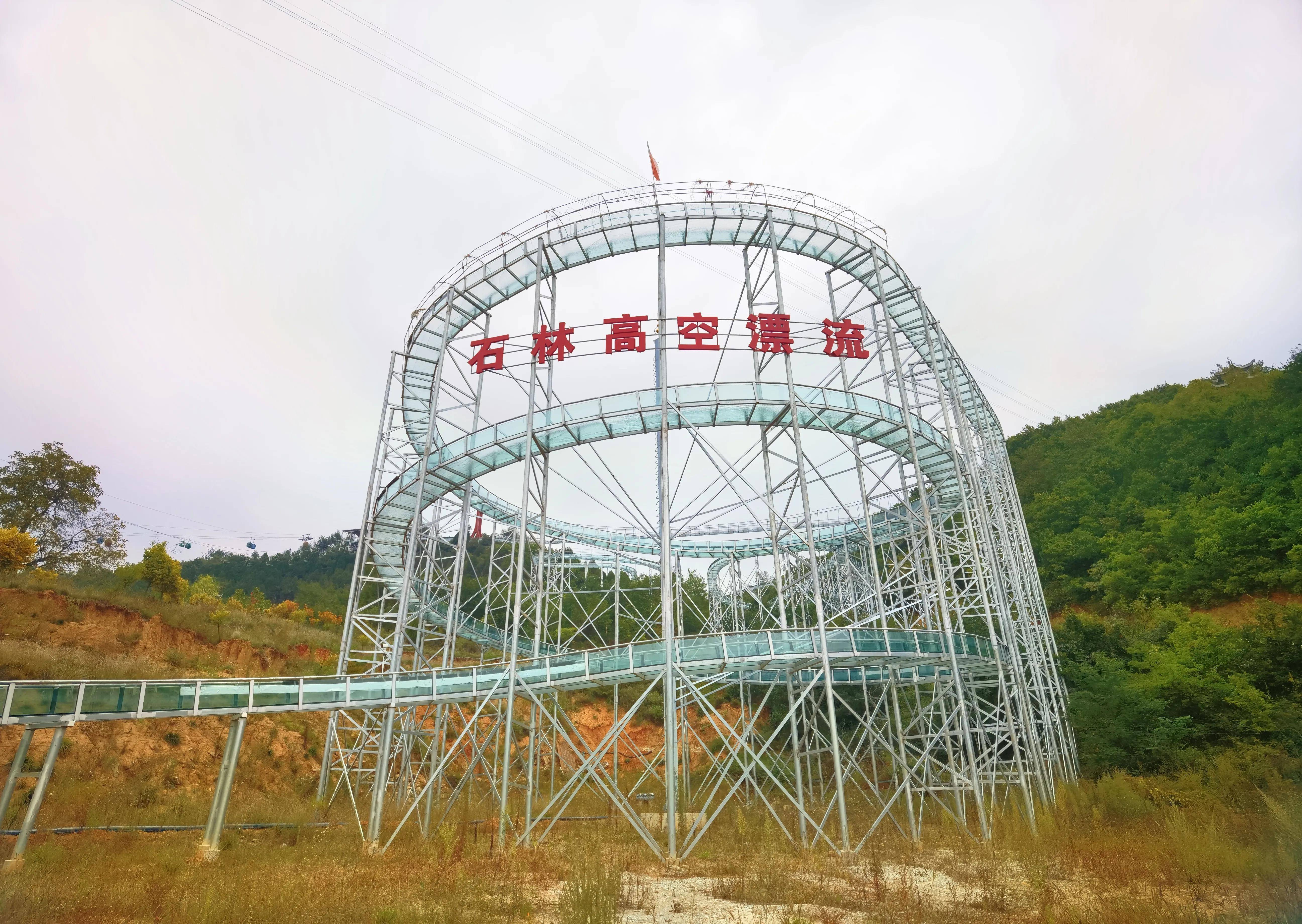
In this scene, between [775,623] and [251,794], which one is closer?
[251,794]

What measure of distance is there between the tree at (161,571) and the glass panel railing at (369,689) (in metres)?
20.4

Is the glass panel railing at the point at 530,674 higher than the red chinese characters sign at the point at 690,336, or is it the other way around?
the red chinese characters sign at the point at 690,336

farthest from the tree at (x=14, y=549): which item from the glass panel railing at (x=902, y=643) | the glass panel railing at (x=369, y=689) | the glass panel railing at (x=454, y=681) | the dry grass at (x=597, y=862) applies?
the glass panel railing at (x=902, y=643)

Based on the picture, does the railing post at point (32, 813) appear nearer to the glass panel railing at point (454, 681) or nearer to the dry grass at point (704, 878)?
the dry grass at point (704, 878)

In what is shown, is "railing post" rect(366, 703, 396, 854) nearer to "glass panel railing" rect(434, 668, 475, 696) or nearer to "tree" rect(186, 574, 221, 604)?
"glass panel railing" rect(434, 668, 475, 696)

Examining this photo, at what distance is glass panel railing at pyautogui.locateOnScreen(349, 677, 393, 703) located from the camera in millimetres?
13758

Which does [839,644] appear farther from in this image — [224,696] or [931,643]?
[224,696]

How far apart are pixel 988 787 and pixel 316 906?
18175mm

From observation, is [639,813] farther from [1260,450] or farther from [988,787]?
[1260,450]

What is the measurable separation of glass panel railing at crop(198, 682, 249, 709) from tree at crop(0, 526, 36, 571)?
53.9ft

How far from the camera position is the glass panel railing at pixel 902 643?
47.0 ft

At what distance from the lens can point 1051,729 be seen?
19.0 metres

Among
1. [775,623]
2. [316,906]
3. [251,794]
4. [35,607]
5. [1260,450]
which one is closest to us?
[316,906]

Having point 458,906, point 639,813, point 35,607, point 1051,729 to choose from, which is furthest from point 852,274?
point 35,607
